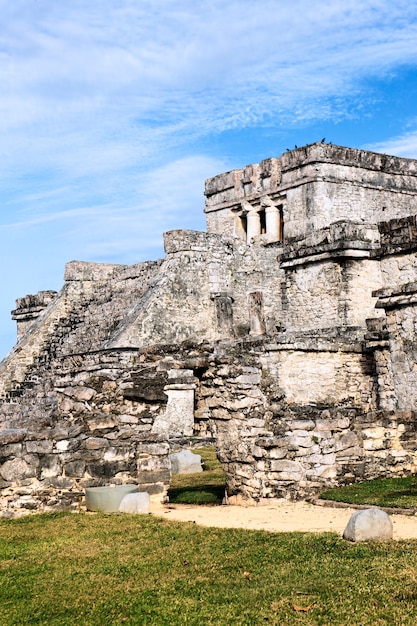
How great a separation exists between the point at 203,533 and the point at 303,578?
2088mm

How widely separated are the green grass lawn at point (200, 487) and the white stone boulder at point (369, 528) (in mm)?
4013

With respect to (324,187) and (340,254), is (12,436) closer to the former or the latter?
(340,254)

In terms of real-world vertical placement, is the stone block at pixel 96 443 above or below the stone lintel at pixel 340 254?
below

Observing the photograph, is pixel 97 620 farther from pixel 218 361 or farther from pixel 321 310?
pixel 321 310

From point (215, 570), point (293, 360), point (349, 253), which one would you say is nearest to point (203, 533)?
point (215, 570)

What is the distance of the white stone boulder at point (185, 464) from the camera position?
1398 cm

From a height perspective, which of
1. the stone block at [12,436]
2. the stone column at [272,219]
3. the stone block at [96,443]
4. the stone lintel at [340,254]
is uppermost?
the stone column at [272,219]

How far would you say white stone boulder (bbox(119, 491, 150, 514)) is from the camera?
30.3 feet

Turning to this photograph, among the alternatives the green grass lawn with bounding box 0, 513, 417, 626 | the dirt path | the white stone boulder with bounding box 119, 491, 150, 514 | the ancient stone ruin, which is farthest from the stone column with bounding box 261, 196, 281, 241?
the green grass lawn with bounding box 0, 513, 417, 626

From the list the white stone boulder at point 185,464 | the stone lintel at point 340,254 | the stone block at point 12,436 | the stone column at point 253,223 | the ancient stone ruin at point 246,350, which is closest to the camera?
the stone block at point 12,436

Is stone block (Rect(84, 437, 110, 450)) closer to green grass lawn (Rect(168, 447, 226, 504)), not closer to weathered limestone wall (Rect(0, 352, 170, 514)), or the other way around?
weathered limestone wall (Rect(0, 352, 170, 514))

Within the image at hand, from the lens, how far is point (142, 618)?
5.27 m

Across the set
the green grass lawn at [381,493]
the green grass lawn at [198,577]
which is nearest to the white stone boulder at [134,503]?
the green grass lawn at [198,577]

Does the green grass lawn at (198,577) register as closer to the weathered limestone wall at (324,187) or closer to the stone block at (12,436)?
the stone block at (12,436)
